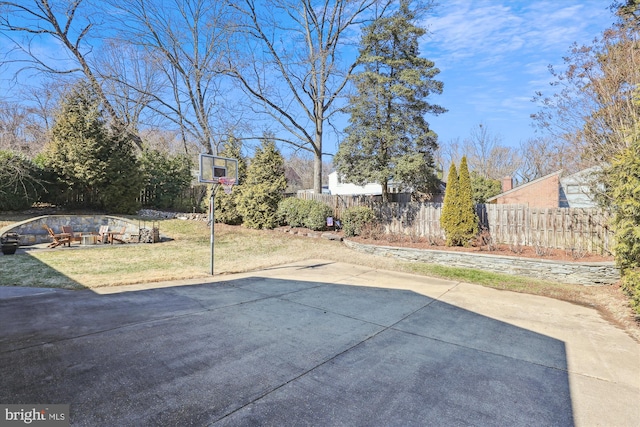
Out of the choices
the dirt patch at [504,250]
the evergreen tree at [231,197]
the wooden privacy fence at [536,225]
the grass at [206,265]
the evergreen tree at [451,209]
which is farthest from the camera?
the evergreen tree at [231,197]

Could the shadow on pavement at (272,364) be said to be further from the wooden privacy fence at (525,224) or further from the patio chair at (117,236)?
the patio chair at (117,236)

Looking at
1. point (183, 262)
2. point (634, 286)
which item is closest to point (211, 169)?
point (183, 262)

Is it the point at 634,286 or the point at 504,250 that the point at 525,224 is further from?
the point at 634,286

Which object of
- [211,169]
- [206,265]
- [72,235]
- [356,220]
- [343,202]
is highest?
[211,169]

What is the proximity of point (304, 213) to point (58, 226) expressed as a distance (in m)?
9.54

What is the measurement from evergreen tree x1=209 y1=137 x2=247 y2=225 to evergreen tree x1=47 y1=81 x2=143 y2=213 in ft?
16.6

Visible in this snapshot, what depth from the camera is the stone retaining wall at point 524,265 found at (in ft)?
23.9

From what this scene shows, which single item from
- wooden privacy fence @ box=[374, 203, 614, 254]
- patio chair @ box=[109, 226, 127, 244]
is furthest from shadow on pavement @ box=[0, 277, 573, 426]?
patio chair @ box=[109, 226, 127, 244]

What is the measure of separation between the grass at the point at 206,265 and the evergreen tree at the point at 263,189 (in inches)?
58.8

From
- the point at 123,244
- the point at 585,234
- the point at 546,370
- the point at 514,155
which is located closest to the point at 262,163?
the point at 123,244

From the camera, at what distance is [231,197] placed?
1595 cm

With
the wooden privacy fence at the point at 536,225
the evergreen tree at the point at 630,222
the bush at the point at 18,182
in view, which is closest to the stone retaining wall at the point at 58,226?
the bush at the point at 18,182

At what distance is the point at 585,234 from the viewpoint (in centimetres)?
892

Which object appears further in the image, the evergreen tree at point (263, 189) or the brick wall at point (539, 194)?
the brick wall at point (539, 194)
